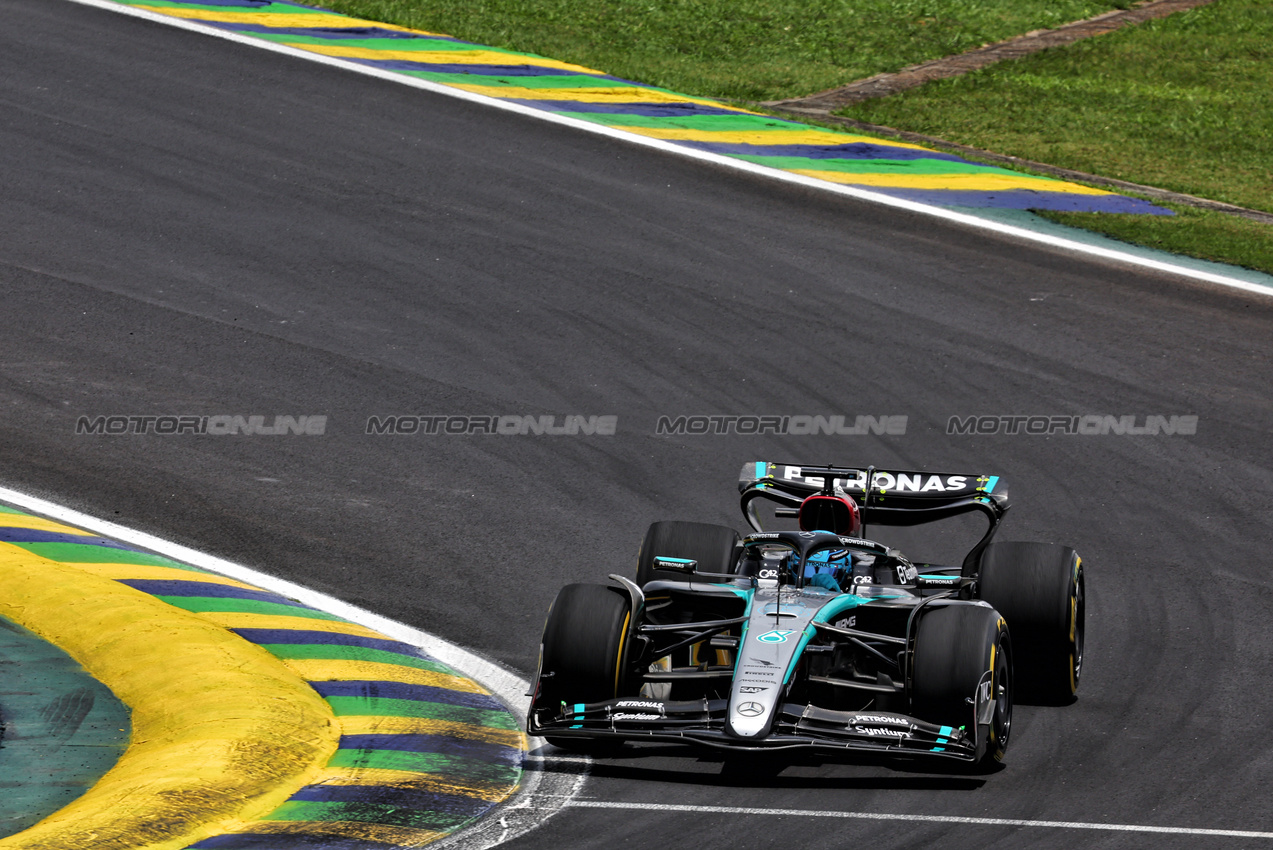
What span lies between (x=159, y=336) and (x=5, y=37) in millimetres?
8092

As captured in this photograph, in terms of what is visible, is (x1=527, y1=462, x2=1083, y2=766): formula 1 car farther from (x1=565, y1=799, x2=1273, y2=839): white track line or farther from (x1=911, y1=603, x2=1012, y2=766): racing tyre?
(x1=565, y1=799, x2=1273, y2=839): white track line

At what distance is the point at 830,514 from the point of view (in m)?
9.80

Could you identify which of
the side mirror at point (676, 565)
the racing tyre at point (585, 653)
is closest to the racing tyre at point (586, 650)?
the racing tyre at point (585, 653)

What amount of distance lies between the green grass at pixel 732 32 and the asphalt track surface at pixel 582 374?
3194 mm

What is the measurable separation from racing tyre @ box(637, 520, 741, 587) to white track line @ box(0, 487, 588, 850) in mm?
1002

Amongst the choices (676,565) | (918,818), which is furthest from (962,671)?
(676,565)

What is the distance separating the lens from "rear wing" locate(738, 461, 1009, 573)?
33.6ft

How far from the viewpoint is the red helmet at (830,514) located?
9781 millimetres

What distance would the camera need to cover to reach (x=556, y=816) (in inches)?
306

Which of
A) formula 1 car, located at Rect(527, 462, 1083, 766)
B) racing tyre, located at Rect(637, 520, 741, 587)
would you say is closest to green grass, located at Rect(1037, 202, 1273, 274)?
formula 1 car, located at Rect(527, 462, 1083, 766)

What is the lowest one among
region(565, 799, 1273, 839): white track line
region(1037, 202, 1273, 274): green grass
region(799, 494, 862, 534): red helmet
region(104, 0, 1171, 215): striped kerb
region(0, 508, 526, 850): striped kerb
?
region(0, 508, 526, 850): striped kerb

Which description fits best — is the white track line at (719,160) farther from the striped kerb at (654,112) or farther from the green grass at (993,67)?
the green grass at (993,67)

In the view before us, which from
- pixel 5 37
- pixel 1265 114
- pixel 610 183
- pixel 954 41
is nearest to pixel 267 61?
pixel 5 37

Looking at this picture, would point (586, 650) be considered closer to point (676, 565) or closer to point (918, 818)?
point (676, 565)
